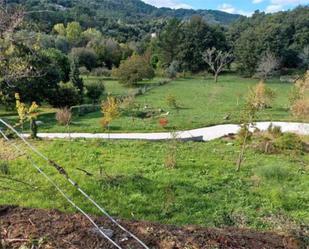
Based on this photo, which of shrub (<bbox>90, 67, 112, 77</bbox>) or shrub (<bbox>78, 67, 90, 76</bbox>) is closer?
shrub (<bbox>78, 67, 90, 76</bbox>)

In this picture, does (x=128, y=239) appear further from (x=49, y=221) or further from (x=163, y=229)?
(x=49, y=221)

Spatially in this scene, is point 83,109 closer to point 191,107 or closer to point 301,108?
point 191,107

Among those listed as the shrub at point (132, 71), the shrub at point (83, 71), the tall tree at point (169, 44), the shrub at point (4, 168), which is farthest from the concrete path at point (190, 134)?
the tall tree at point (169, 44)

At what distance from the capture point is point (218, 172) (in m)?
12.6

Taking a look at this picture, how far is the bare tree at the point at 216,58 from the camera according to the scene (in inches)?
2255

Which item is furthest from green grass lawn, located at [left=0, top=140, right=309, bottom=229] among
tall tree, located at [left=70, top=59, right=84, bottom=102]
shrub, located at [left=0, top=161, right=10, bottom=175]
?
tall tree, located at [left=70, top=59, right=84, bottom=102]

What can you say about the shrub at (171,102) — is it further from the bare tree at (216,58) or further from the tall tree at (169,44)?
the tall tree at (169,44)

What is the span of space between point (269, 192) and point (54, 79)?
23.5 m

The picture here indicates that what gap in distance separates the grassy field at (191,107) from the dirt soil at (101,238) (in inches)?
741

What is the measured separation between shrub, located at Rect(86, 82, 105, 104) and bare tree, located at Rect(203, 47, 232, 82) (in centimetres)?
2347

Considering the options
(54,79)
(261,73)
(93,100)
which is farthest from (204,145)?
(261,73)

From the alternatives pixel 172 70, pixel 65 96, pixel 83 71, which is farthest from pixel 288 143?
pixel 172 70

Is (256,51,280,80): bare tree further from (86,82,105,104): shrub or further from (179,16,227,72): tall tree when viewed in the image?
(86,82,105,104): shrub

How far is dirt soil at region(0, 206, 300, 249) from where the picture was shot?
146 inches
